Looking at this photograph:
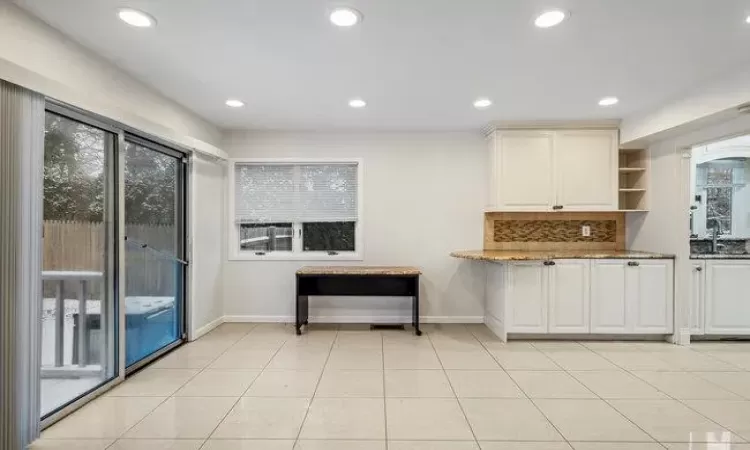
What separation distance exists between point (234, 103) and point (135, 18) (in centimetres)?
157

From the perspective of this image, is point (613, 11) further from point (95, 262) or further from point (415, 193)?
point (95, 262)

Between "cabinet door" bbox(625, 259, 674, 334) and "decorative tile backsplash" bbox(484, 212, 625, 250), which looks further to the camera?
"decorative tile backsplash" bbox(484, 212, 625, 250)

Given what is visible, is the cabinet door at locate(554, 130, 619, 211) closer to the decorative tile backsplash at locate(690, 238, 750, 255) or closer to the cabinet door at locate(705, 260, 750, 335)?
the cabinet door at locate(705, 260, 750, 335)

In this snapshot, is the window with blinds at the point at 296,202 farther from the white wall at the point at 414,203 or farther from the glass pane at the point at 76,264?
the glass pane at the point at 76,264

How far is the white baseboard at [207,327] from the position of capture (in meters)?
4.19

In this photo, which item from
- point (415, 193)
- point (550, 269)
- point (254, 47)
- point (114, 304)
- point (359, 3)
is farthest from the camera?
point (415, 193)

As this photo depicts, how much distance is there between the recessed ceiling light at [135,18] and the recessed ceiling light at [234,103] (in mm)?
1393

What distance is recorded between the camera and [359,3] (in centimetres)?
206

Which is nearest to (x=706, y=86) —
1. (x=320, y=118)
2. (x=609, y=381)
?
(x=609, y=381)

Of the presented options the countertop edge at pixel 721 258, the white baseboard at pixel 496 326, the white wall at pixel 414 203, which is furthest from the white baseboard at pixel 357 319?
the countertop edge at pixel 721 258

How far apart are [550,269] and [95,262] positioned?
4108 millimetres

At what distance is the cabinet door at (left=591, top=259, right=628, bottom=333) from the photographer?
4047 mm

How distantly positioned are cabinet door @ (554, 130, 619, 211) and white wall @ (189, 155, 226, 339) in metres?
3.99

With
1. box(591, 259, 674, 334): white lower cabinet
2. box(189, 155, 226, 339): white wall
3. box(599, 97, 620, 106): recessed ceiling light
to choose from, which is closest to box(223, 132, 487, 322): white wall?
box(189, 155, 226, 339): white wall
